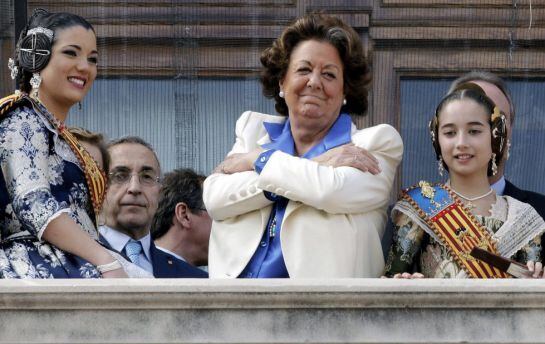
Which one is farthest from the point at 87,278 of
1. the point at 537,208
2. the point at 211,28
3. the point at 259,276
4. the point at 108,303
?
the point at 211,28

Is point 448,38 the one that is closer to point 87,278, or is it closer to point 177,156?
point 177,156

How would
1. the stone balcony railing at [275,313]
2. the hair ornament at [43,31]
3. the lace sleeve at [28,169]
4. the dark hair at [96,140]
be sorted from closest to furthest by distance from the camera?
the stone balcony railing at [275,313] → the lace sleeve at [28,169] → the hair ornament at [43,31] → the dark hair at [96,140]

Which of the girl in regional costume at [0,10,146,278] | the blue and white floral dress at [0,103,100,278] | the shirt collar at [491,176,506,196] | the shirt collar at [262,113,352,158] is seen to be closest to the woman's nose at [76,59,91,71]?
the girl in regional costume at [0,10,146,278]

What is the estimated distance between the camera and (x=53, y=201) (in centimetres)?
689

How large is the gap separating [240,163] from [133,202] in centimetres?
123

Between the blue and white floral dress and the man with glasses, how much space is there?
1.35 meters

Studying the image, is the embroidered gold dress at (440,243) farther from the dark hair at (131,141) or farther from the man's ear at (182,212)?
the man's ear at (182,212)

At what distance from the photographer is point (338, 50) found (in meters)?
7.39

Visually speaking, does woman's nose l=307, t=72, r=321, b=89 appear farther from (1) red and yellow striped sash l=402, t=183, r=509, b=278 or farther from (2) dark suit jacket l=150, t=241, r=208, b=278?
(2) dark suit jacket l=150, t=241, r=208, b=278

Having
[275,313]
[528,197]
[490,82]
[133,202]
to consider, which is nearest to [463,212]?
[528,197]

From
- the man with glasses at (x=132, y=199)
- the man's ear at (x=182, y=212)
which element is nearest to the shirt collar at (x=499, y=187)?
the man with glasses at (x=132, y=199)

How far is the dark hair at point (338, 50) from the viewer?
24.2 ft

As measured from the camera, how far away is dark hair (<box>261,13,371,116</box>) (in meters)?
7.39

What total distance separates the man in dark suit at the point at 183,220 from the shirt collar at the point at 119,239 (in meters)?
0.34
